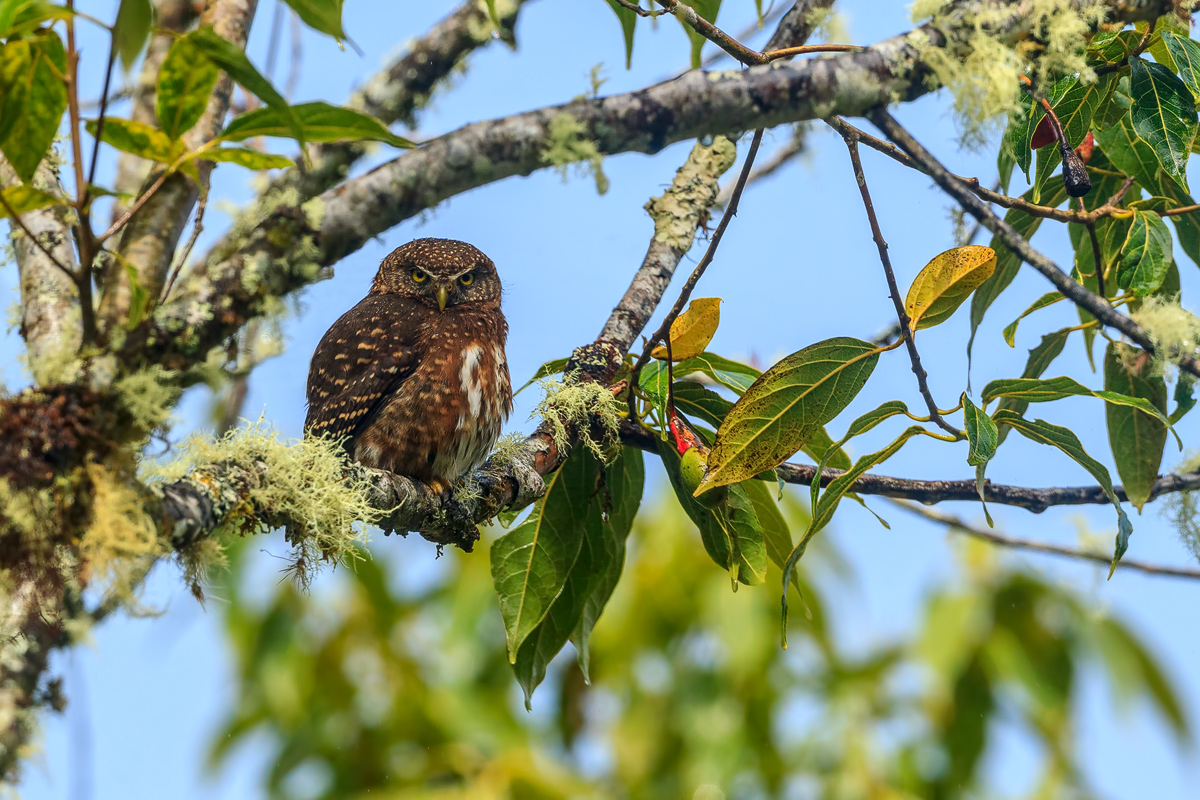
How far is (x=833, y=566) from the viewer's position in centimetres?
848

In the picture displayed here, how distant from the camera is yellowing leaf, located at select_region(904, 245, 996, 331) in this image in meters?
2.36

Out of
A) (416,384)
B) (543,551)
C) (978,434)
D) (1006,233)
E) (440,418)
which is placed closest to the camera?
(1006,233)

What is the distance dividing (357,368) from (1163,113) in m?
2.44

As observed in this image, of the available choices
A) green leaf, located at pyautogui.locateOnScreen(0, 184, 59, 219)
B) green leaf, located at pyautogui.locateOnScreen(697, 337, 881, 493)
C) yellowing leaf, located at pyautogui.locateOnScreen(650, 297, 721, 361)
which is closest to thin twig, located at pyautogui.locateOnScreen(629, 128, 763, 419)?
yellowing leaf, located at pyautogui.locateOnScreen(650, 297, 721, 361)

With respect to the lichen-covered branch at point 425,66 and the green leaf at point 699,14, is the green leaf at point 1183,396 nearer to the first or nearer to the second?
the green leaf at point 699,14

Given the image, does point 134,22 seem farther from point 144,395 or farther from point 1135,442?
point 1135,442

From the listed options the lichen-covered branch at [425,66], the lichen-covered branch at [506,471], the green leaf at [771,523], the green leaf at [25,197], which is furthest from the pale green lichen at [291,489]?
the lichen-covered branch at [425,66]

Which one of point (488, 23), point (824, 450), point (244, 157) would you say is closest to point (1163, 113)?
point (824, 450)

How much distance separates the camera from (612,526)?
119 inches

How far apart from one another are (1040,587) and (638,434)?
8690mm

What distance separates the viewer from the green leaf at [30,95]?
142 centimetres

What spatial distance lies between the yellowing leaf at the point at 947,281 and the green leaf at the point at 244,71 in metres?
1.53

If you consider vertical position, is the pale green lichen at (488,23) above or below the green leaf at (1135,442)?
above

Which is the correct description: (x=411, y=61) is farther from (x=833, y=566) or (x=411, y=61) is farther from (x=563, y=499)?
(x=833, y=566)
